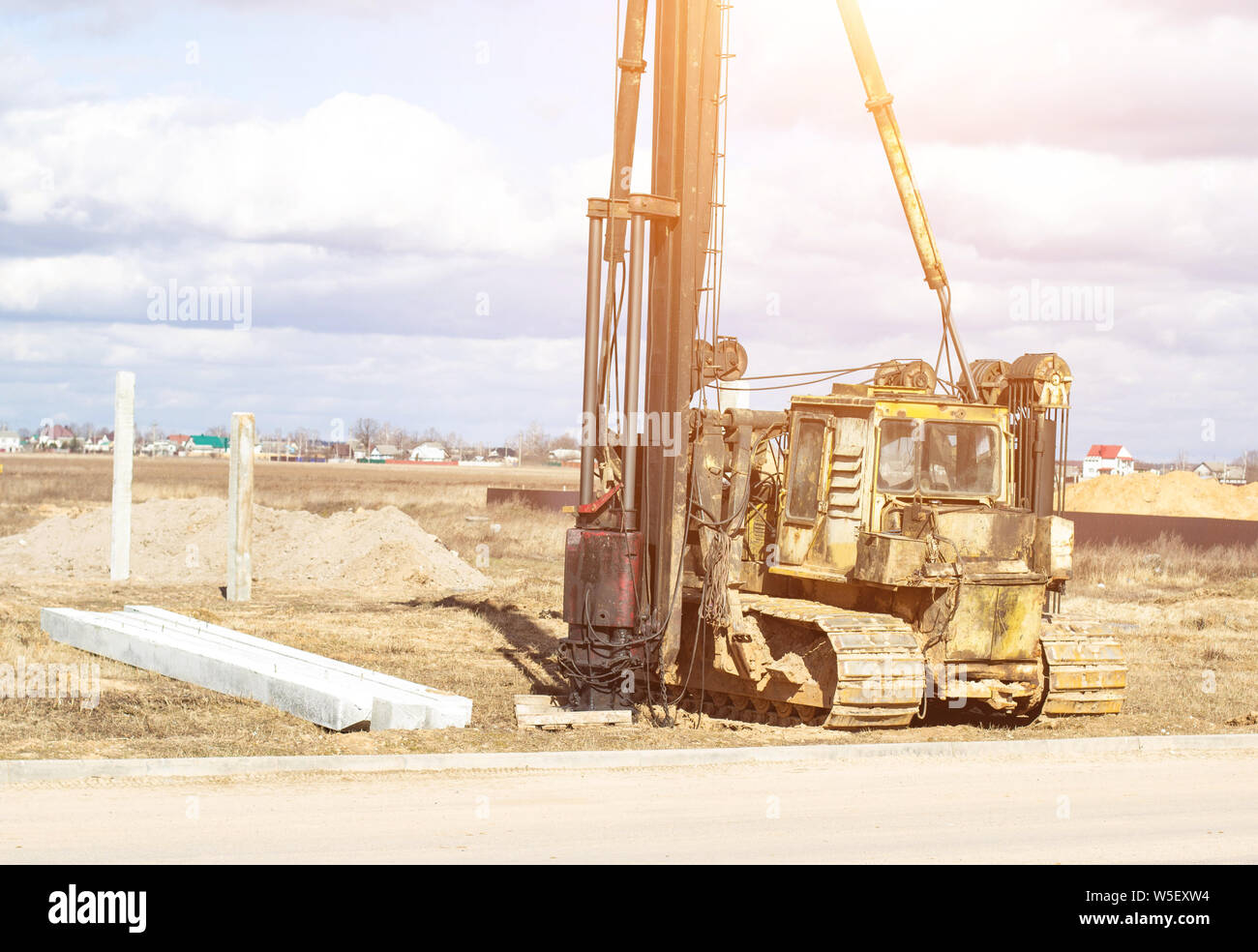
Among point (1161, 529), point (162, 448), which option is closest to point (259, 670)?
point (1161, 529)

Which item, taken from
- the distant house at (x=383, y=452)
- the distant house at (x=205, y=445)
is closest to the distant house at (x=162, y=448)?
the distant house at (x=205, y=445)

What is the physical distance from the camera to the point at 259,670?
1410cm

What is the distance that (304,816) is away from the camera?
895 centimetres

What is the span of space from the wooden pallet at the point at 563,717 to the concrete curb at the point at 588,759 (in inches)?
56.3

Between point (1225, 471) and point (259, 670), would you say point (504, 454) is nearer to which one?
point (1225, 471)

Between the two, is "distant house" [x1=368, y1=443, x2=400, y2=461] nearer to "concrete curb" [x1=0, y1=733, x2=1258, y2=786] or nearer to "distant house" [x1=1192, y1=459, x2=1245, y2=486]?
"distant house" [x1=1192, y1=459, x2=1245, y2=486]

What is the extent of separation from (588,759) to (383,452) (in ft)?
574

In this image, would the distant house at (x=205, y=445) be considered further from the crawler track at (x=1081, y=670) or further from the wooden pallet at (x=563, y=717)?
the crawler track at (x=1081, y=670)

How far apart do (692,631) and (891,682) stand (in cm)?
260

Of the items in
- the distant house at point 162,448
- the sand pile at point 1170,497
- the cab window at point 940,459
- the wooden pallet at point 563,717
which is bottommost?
the wooden pallet at point 563,717

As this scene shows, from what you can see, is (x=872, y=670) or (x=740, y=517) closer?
(x=872, y=670)

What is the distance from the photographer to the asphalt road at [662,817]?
8.23m
